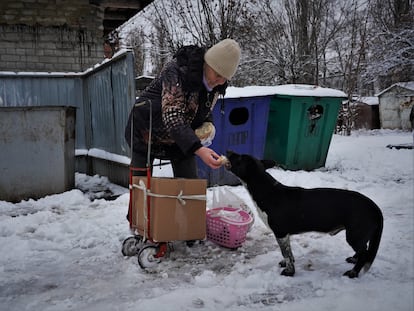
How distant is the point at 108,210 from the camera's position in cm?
427

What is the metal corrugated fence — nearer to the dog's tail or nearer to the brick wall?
the brick wall

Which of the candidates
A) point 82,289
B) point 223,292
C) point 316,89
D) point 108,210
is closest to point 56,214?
point 108,210

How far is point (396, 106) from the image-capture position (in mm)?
19031

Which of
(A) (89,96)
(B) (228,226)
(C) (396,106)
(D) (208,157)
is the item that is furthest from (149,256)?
(C) (396,106)

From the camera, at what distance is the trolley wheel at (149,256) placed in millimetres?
2773

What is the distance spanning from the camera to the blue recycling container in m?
5.62

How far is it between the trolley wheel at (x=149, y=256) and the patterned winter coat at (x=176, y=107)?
76 cm

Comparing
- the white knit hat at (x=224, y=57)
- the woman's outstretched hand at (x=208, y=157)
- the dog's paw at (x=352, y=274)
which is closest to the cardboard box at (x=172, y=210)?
the woman's outstretched hand at (x=208, y=157)

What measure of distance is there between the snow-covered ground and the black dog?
0.65 feet

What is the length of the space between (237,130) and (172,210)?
318 centimetres

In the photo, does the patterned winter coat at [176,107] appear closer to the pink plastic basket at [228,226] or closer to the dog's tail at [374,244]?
the pink plastic basket at [228,226]

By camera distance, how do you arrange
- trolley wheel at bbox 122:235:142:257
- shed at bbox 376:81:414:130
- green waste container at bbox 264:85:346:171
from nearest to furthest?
1. trolley wheel at bbox 122:235:142:257
2. green waste container at bbox 264:85:346:171
3. shed at bbox 376:81:414:130

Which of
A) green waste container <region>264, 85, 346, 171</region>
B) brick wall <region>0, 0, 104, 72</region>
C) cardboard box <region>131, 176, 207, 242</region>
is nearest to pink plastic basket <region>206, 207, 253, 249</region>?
cardboard box <region>131, 176, 207, 242</region>

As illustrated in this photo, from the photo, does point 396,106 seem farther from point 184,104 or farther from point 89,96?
point 184,104
